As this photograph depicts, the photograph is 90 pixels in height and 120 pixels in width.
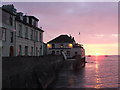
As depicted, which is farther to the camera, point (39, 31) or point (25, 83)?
point (39, 31)

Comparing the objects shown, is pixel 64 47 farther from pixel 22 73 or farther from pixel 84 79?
pixel 22 73

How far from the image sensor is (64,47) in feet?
275

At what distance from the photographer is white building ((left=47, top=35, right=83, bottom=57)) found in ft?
269

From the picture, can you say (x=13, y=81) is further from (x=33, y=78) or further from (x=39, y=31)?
(x=39, y=31)

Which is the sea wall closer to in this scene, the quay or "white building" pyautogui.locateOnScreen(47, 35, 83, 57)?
the quay

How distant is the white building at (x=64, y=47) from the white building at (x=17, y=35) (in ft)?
118

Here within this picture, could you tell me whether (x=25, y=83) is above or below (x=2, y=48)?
below

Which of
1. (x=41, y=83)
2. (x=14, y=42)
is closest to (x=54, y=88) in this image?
(x=41, y=83)

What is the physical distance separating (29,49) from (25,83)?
2385cm

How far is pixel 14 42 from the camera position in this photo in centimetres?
3412

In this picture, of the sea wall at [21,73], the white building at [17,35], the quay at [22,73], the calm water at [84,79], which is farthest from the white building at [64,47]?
the sea wall at [21,73]

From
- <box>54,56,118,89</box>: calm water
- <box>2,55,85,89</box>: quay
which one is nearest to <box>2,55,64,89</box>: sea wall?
<box>2,55,85,89</box>: quay

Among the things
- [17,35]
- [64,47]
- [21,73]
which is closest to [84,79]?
[17,35]

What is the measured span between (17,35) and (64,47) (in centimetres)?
4935
